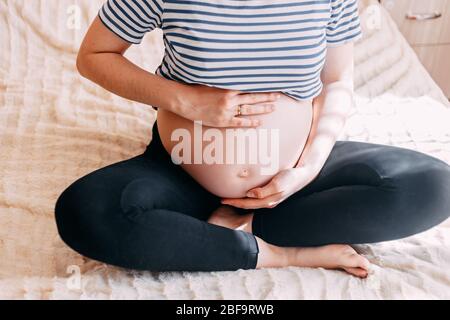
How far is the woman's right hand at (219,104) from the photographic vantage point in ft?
3.06

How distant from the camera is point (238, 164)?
98cm

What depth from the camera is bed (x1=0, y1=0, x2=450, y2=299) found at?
919 mm

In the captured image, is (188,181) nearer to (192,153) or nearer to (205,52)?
(192,153)

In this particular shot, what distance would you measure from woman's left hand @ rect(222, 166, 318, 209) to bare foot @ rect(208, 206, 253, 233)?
0.09ft

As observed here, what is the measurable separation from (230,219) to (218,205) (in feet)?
0.15

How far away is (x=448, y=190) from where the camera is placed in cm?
97

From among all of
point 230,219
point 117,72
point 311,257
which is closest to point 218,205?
point 230,219

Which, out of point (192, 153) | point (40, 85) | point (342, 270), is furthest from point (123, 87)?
point (40, 85)

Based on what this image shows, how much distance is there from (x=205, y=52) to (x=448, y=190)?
18.0 inches

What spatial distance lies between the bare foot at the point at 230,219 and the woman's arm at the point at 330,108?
0.13 metres

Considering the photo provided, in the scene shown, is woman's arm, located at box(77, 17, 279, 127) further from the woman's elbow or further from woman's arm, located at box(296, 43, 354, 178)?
woman's arm, located at box(296, 43, 354, 178)

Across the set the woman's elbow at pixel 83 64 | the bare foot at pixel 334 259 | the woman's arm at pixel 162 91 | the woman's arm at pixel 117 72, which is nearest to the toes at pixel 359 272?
the bare foot at pixel 334 259

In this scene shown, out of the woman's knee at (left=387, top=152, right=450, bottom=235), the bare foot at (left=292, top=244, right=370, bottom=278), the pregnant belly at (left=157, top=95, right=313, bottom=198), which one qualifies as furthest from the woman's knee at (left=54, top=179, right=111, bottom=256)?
the woman's knee at (left=387, top=152, right=450, bottom=235)

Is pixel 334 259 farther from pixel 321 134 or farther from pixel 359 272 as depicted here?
pixel 321 134
